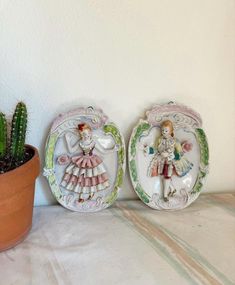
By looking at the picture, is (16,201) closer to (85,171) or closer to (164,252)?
(85,171)

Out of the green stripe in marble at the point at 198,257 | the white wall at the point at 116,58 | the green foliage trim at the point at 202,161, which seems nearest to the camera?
the green stripe in marble at the point at 198,257

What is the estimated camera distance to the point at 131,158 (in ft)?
3.02

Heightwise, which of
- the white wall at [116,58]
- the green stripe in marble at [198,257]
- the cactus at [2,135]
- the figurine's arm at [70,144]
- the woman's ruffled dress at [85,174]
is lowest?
the green stripe in marble at [198,257]

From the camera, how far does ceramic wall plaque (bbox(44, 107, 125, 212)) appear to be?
0.88 meters

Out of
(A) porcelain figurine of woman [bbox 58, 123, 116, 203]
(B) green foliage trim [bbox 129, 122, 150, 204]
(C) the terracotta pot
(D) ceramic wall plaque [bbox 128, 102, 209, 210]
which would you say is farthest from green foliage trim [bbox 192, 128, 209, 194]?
(C) the terracotta pot

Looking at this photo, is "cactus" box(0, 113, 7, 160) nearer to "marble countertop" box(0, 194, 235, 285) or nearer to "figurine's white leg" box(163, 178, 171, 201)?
"marble countertop" box(0, 194, 235, 285)

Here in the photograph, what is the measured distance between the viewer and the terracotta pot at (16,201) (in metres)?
0.72

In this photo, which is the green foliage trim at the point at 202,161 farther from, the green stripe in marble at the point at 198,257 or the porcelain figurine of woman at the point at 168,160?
the green stripe in marble at the point at 198,257

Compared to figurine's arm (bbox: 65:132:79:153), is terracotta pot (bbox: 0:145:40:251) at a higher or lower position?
lower

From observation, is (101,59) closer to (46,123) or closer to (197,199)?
(46,123)

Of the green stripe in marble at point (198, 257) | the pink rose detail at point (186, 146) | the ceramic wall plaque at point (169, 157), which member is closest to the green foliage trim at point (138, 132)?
the ceramic wall plaque at point (169, 157)

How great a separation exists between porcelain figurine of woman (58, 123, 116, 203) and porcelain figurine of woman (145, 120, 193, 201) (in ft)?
0.44

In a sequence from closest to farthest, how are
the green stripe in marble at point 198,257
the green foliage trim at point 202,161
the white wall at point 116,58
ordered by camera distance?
the green stripe in marble at point 198,257 → the white wall at point 116,58 → the green foliage trim at point 202,161

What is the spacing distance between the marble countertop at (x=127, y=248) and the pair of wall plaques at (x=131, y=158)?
0.15 ft
